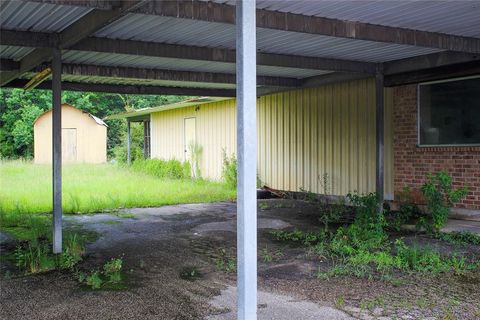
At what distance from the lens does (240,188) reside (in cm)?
329

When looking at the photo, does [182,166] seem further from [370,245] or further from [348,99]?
[370,245]

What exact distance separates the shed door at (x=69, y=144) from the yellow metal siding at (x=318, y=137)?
16179 mm

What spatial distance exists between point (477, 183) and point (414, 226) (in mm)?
1380

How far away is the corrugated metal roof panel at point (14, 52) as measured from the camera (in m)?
7.80

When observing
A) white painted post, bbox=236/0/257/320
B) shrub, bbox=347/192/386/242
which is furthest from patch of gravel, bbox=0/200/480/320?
white painted post, bbox=236/0/257/320

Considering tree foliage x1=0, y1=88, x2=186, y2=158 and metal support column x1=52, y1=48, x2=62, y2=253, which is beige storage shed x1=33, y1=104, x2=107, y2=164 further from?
metal support column x1=52, y1=48, x2=62, y2=253

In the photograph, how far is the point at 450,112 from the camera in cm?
916

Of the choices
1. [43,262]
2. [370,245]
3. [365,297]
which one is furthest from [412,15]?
[43,262]

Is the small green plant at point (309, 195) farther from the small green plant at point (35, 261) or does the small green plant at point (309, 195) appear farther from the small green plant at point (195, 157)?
the small green plant at point (35, 261)

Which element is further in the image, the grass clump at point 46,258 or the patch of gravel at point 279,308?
the grass clump at point 46,258

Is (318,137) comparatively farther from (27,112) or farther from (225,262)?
(27,112)

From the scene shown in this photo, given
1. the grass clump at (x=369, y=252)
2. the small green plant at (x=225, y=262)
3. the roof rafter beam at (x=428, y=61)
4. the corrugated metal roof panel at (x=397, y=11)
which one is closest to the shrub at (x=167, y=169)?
the roof rafter beam at (x=428, y=61)

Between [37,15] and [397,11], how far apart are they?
4361 millimetres

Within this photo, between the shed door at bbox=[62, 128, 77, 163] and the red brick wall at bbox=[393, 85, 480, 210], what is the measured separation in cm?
2396
